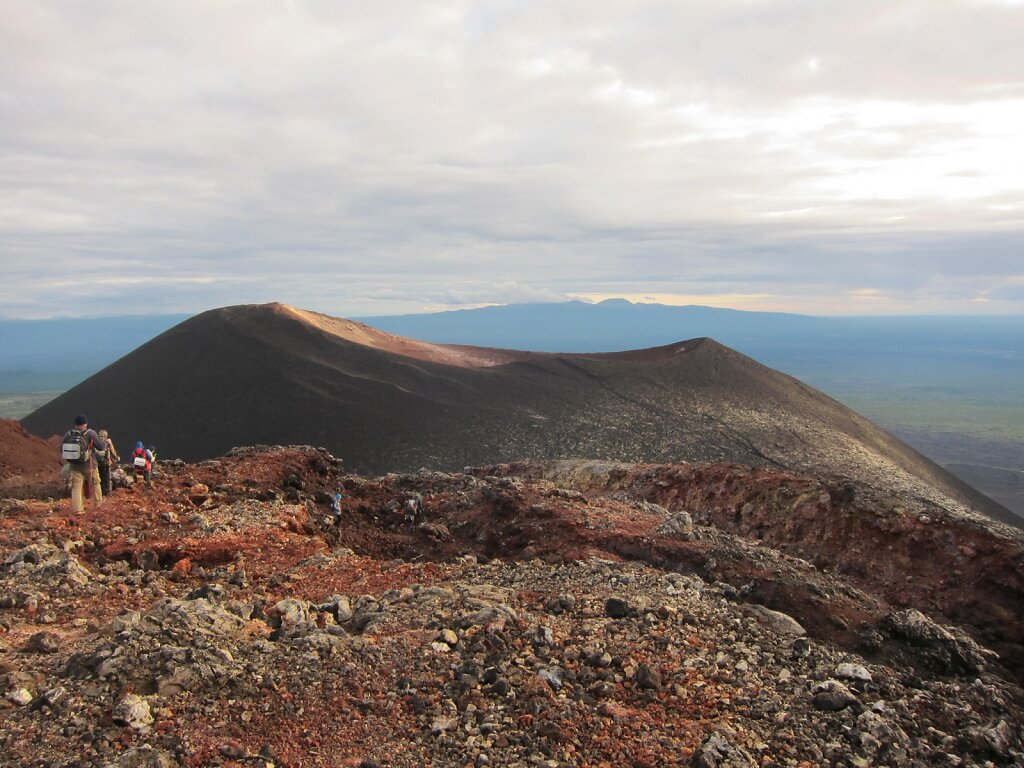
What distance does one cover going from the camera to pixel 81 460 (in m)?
9.73

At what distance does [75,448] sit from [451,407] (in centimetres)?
2474

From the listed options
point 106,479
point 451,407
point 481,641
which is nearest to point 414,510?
point 106,479

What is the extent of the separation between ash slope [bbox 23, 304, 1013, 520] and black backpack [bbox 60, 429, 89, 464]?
62.7 ft

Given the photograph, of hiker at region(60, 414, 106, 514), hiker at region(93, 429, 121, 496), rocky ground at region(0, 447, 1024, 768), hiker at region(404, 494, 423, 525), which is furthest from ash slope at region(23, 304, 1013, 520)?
rocky ground at region(0, 447, 1024, 768)

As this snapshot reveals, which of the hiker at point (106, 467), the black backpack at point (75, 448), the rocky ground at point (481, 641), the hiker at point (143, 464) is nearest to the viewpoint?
the rocky ground at point (481, 641)

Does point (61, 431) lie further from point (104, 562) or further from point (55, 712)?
point (55, 712)

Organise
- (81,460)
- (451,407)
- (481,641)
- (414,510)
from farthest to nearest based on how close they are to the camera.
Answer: (451,407) → (414,510) → (81,460) → (481,641)

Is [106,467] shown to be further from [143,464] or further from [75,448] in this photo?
[75,448]

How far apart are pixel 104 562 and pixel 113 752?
176 inches

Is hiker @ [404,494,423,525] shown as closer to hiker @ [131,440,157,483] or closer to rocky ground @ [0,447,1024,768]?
rocky ground @ [0,447,1024,768]

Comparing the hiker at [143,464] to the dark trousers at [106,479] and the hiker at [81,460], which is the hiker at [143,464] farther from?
the hiker at [81,460]

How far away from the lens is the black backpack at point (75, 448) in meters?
9.52

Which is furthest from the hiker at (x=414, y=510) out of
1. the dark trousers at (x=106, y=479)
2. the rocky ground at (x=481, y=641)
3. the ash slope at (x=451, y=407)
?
the ash slope at (x=451, y=407)

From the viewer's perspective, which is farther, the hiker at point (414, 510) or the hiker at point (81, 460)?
the hiker at point (414, 510)
